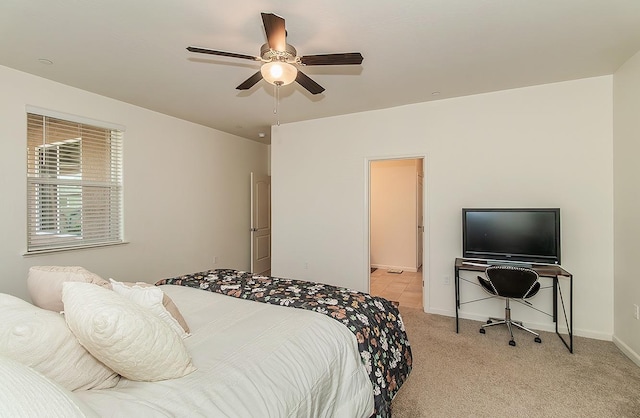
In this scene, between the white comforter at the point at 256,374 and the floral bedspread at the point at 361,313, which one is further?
the floral bedspread at the point at 361,313

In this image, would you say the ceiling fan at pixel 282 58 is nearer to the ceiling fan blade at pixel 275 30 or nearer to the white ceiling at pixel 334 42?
the ceiling fan blade at pixel 275 30

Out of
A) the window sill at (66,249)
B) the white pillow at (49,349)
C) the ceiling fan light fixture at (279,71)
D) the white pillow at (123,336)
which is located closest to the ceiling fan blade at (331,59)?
the ceiling fan light fixture at (279,71)

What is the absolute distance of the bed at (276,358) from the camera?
3.33ft

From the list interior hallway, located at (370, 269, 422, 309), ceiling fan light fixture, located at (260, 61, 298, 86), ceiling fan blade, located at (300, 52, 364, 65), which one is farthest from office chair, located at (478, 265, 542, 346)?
ceiling fan light fixture, located at (260, 61, 298, 86)

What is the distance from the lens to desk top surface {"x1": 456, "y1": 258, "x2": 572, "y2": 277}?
284cm

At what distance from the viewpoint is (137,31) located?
7.23 ft

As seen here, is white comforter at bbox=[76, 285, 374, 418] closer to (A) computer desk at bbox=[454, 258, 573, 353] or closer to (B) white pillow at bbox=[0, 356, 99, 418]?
(B) white pillow at bbox=[0, 356, 99, 418]

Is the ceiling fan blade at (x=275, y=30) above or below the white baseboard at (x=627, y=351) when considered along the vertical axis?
above

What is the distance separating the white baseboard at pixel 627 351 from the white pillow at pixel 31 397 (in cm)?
377

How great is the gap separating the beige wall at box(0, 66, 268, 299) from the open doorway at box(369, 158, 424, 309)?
2680mm

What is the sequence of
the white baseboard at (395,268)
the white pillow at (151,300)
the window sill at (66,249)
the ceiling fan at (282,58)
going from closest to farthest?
the white pillow at (151,300)
the ceiling fan at (282,58)
the window sill at (66,249)
the white baseboard at (395,268)

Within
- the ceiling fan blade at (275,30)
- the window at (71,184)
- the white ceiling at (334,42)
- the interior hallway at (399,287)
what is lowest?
the interior hallway at (399,287)

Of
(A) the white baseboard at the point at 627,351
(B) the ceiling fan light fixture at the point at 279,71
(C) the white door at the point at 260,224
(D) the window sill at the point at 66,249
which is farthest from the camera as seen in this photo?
(C) the white door at the point at 260,224

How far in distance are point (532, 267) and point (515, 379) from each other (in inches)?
47.8
